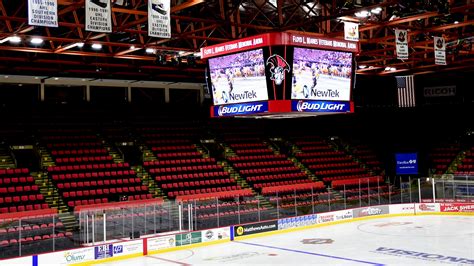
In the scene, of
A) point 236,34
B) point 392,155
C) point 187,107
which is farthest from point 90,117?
point 392,155

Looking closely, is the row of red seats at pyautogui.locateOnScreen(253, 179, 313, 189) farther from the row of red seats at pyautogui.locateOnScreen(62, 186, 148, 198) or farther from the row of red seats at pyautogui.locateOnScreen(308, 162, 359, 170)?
the row of red seats at pyautogui.locateOnScreen(62, 186, 148, 198)

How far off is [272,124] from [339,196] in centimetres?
1194

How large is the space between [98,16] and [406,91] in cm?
2409

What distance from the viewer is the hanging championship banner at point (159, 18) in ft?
47.5

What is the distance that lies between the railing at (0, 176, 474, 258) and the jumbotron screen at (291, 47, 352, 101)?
6493 millimetres

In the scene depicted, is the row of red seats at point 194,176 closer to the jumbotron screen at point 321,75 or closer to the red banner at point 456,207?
the red banner at point 456,207

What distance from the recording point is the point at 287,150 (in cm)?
3381

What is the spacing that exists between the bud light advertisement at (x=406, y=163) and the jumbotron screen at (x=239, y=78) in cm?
2101

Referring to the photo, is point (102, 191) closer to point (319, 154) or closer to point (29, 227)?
point (29, 227)

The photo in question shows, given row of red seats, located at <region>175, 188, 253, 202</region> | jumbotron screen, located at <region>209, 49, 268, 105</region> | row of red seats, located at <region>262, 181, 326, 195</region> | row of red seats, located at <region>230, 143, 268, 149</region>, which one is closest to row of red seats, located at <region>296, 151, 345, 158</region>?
row of red seats, located at <region>230, 143, 268, 149</region>

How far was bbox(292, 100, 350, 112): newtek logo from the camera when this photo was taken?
1584cm

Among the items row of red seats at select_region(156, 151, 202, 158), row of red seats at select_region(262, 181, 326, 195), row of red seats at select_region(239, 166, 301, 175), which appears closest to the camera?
row of red seats at select_region(262, 181, 326, 195)

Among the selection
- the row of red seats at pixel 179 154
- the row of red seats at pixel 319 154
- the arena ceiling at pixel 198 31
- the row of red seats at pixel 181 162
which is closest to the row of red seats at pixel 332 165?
the row of red seats at pixel 319 154

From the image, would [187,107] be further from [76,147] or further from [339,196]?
[339,196]
